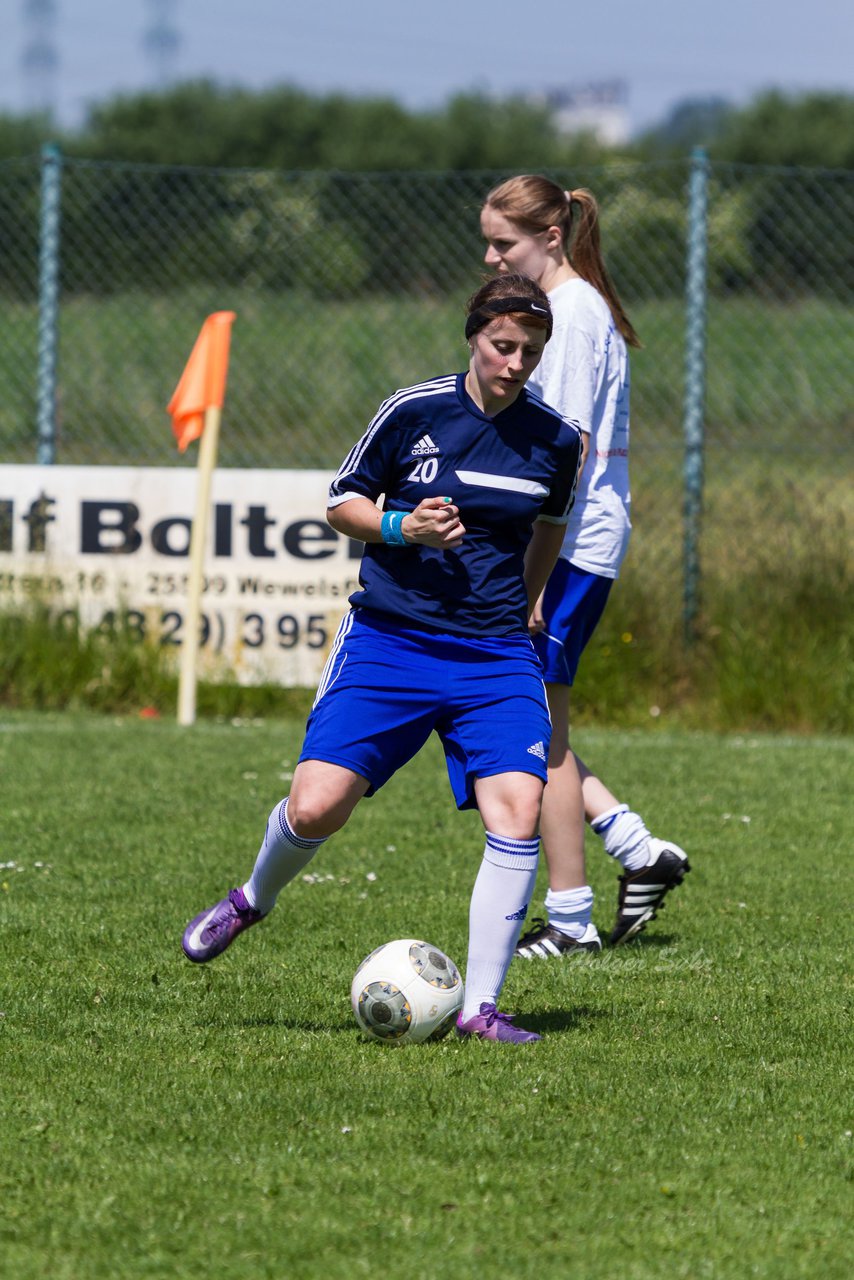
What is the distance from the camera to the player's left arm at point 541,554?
4406 mm

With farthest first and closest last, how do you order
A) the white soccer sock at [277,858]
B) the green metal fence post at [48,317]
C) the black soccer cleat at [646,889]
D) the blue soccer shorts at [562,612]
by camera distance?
the green metal fence post at [48,317] → the black soccer cleat at [646,889] → the blue soccer shorts at [562,612] → the white soccer sock at [277,858]

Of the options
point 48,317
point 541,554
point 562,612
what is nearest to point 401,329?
point 48,317

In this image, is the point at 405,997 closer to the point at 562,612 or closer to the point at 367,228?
the point at 562,612

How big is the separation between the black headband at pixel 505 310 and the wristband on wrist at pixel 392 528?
505 millimetres

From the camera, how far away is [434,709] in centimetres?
416

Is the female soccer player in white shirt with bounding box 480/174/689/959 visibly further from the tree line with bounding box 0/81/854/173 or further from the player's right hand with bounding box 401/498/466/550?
the tree line with bounding box 0/81/854/173

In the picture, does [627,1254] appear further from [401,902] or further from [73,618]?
[73,618]

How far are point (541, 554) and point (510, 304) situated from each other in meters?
0.70

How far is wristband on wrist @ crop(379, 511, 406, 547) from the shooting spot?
397 cm

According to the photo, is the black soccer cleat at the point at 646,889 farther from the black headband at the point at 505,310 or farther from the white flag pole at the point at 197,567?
the white flag pole at the point at 197,567

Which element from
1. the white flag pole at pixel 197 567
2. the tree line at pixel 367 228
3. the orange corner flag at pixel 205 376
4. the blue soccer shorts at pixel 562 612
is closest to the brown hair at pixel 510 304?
the blue soccer shorts at pixel 562 612

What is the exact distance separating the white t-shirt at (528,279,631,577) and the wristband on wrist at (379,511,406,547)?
95 centimetres

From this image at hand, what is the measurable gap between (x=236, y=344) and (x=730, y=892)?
9.90 m

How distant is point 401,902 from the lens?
546 centimetres
